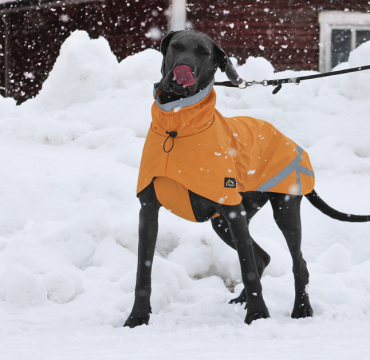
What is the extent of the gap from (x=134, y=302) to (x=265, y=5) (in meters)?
7.74

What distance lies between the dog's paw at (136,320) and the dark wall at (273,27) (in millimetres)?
7074

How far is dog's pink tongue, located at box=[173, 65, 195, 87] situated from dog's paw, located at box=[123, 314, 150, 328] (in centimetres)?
120

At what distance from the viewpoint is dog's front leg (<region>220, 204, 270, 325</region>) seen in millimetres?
2145

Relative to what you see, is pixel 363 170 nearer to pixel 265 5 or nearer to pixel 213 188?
pixel 213 188

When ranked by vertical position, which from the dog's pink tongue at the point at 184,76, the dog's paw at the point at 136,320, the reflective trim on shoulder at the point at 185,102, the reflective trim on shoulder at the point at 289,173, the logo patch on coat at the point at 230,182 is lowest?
the dog's paw at the point at 136,320

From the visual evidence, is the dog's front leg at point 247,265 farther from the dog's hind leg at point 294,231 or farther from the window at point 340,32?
the window at point 340,32

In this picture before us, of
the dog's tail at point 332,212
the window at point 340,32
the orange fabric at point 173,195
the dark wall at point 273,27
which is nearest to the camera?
the orange fabric at point 173,195

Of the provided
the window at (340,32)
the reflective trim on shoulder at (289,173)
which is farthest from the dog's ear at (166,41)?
the window at (340,32)

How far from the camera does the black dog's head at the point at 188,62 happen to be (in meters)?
2.07

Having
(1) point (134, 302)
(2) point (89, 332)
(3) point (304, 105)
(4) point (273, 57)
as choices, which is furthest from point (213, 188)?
(4) point (273, 57)

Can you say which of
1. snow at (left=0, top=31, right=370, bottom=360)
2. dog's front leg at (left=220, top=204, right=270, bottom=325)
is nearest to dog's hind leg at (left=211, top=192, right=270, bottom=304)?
snow at (left=0, top=31, right=370, bottom=360)

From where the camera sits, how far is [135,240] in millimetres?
3189

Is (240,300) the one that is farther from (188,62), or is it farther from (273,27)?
(273,27)

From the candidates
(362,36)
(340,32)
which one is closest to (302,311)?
(340,32)
